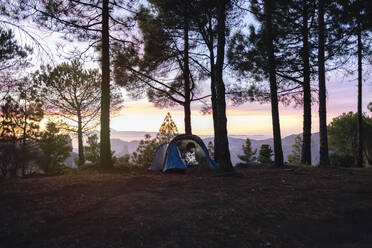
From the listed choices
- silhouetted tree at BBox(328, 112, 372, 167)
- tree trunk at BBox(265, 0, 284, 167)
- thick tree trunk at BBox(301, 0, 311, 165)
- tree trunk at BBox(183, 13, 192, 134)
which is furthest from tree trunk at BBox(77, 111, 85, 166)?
silhouetted tree at BBox(328, 112, 372, 167)

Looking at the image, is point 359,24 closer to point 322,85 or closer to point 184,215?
point 322,85

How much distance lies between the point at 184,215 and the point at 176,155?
5.49 m

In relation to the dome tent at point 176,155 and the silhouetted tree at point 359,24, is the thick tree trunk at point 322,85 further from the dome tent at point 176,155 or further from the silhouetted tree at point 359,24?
the dome tent at point 176,155

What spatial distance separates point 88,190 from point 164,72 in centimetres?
816

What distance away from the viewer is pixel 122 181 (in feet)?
21.6

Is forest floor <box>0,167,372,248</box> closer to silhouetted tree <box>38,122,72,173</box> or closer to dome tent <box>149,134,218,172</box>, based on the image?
dome tent <box>149,134,218,172</box>

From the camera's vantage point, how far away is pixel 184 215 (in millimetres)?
3748

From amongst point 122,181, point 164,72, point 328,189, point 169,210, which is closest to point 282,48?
point 164,72

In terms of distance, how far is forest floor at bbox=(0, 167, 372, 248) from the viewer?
9.72 feet

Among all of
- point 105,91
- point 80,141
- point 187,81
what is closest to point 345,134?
point 187,81

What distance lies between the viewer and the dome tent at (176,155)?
9.09 metres

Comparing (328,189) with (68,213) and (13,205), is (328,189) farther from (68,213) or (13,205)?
(13,205)

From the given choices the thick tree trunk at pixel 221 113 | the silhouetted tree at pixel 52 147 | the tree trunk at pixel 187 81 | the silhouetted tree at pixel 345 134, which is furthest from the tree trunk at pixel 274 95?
the silhouetted tree at pixel 345 134

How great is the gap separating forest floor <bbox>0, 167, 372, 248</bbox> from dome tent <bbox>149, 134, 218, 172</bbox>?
3.05 metres
